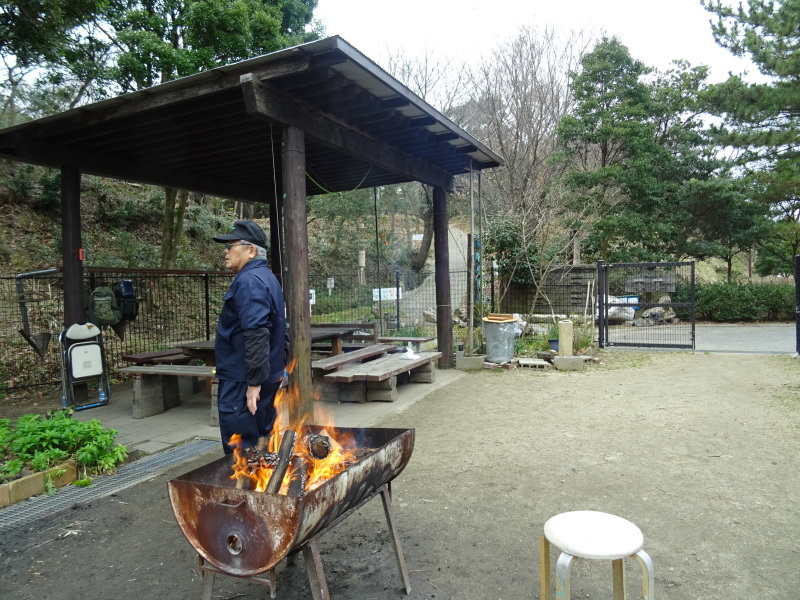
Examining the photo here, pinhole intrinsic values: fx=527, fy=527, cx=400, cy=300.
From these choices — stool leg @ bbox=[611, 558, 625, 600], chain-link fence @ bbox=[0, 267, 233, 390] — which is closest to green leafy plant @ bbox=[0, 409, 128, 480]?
chain-link fence @ bbox=[0, 267, 233, 390]

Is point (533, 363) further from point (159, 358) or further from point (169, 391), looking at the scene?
point (159, 358)

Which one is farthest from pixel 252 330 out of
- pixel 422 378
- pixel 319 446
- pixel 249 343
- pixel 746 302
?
pixel 746 302

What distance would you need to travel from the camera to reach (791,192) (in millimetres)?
17047

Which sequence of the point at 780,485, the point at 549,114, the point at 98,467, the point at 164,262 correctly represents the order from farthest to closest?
the point at 549,114
the point at 164,262
the point at 98,467
the point at 780,485

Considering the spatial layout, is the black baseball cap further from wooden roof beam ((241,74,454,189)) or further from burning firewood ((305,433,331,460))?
wooden roof beam ((241,74,454,189))

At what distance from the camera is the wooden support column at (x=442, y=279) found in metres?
9.26

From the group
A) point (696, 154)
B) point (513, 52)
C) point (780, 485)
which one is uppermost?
point (513, 52)

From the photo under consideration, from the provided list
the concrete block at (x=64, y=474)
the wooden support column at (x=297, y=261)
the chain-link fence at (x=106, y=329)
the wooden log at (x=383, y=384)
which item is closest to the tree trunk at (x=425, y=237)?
the chain-link fence at (x=106, y=329)

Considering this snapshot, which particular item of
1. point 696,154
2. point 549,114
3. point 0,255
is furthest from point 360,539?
point 696,154

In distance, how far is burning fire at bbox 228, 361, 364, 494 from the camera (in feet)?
8.20

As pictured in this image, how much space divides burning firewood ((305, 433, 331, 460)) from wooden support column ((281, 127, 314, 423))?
102 inches

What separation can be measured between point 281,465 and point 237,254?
138 centimetres

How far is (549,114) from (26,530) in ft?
63.9

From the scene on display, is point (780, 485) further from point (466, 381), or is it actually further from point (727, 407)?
point (466, 381)
